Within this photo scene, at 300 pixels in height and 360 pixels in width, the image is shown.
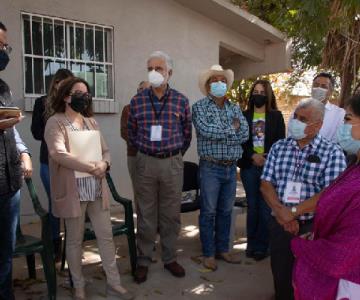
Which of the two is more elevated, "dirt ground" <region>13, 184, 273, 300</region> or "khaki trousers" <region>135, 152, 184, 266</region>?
"khaki trousers" <region>135, 152, 184, 266</region>

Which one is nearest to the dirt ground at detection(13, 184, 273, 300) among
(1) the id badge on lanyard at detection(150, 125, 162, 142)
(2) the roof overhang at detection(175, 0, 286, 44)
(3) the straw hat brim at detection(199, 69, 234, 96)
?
(1) the id badge on lanyard at detection(150, 125, 162, 142)

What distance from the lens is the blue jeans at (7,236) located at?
3074mm

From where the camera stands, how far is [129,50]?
684 cm

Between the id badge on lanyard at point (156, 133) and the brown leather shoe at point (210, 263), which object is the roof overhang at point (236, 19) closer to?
the id badge on lanyard at point (156, 133)

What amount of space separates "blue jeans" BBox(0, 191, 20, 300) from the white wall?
9.22 feet

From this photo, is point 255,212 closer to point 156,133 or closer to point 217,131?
point 217,131

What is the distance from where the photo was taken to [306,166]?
3.22m

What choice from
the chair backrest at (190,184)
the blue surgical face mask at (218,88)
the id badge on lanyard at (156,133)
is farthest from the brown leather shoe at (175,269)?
the blue surgical face mask at (218,88)

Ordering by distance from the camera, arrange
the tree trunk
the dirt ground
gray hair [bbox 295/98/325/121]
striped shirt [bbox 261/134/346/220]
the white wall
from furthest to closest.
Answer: the tree trunk, the white wall, the dirt ground, gray hair [bbox 295/98/325/121], striped shirt [bbox 261/134/346/220]

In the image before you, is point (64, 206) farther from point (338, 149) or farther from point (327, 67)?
point (327, 67)

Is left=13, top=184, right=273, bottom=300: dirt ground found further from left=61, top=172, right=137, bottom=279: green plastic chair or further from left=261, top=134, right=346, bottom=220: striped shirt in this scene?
left=261, top=134, right=346, bottom=220: striped shirt

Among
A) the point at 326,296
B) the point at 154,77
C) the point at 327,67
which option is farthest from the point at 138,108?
the point at 327,67

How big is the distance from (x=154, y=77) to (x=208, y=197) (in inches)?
52.2

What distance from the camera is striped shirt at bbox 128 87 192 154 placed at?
13.4 feet
